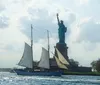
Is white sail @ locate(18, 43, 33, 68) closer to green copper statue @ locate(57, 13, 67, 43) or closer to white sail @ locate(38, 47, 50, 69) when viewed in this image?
white sail @ locate(38, 47, 50, 69)

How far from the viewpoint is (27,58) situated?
149 meters

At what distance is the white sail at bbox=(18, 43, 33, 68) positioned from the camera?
481 feet

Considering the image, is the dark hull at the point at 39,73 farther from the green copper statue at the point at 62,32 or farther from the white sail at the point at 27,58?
the green copper statue at the point at 62,32

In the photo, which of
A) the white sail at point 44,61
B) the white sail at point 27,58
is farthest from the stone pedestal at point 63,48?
the white sail at point 27,58

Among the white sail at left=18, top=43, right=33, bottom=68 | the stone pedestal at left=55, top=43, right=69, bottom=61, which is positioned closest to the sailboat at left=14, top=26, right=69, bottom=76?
the white sail at left=18, top=43, right=33, bottom=68

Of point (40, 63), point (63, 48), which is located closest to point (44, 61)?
point (40, 63)

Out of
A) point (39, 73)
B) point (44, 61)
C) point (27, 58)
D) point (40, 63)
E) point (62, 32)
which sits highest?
point (62, 32)

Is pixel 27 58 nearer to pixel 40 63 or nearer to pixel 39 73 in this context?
pixel 40 63

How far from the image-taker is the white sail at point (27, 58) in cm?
14675

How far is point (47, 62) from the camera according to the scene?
151750mm

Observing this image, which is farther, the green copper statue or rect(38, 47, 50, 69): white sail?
the green copper statue

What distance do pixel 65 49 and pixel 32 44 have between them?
3448cm

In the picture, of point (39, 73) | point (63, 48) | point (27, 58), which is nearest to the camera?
point (27, 58)

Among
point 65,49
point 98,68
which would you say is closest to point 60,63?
point 65,49
